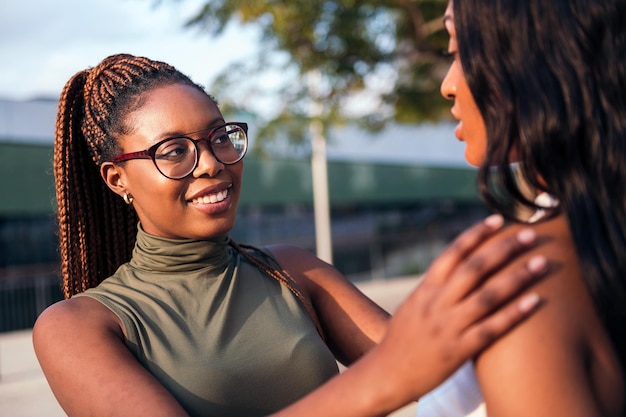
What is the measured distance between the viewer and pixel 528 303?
1.24 m

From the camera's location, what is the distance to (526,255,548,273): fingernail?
126cm

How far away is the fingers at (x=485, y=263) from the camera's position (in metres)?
1.27

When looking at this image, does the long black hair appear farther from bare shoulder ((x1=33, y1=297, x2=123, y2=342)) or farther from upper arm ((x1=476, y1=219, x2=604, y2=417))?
bare shoulder ((x1=33, y1=297, x2=123, y2=342))

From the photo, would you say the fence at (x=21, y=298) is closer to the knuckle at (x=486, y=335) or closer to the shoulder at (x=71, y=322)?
the shoulder at (x=71, y=322)

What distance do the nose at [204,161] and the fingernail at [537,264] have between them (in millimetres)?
1226

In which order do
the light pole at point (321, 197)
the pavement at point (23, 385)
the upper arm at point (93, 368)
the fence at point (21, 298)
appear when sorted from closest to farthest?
the upper arm at point (93, 368)
the pavement at point (23, 385)
the fence at point (21, 298)
the light pole at point (321, 197)

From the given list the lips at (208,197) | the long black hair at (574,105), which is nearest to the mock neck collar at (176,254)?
the lips at (208,197)

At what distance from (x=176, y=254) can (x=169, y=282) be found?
82 mm

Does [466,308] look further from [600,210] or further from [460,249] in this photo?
[600,210]

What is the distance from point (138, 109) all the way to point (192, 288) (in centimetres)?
53

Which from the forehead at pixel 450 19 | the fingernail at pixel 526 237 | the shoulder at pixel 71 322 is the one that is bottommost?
the shoulder at pixel 71 322

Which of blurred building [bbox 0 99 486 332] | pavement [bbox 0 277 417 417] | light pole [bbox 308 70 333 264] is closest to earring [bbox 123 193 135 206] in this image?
pavement [bbox 0 277 417 417]

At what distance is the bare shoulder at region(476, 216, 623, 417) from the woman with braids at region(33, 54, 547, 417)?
2.44 feet

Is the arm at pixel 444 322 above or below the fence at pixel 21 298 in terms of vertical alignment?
above
